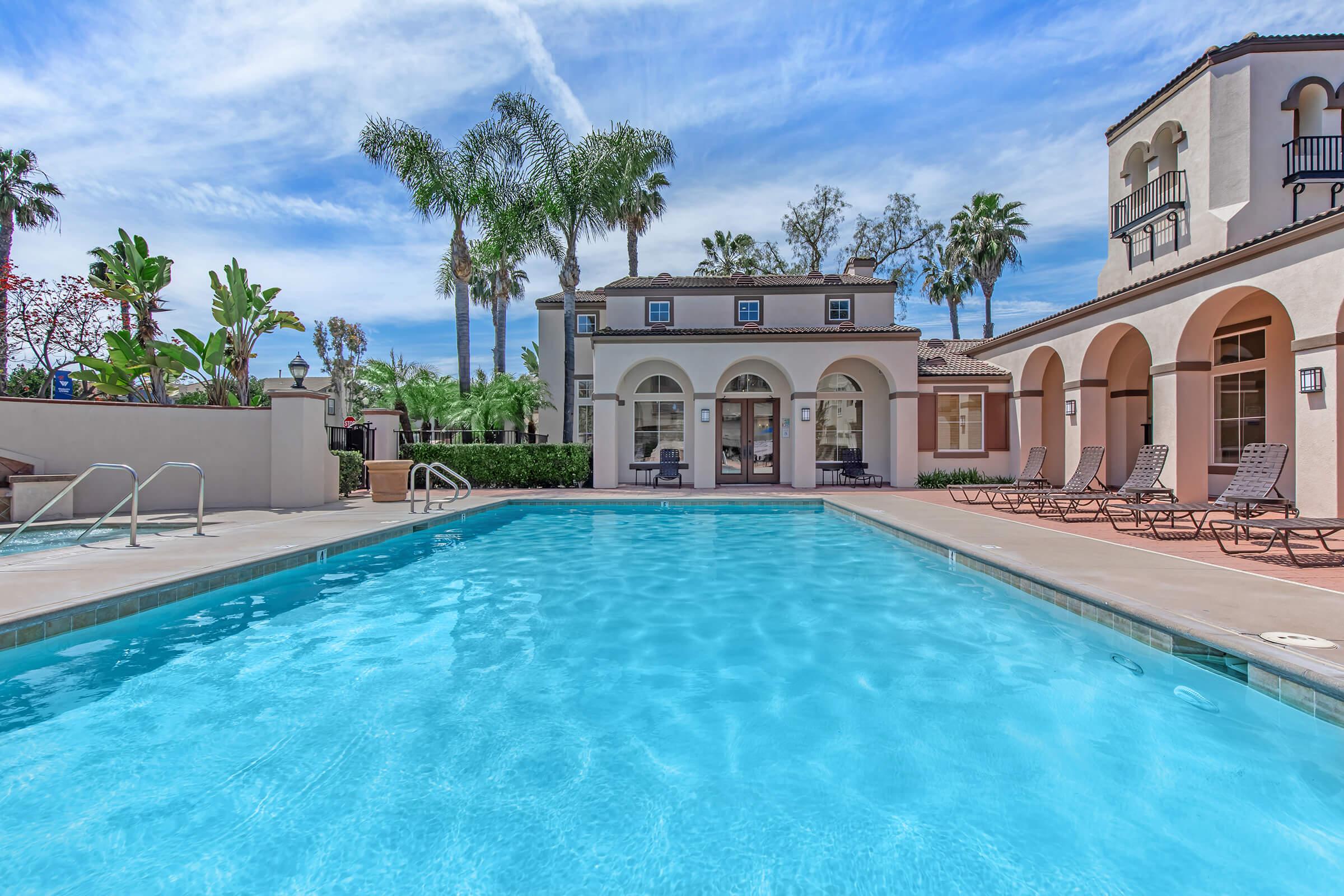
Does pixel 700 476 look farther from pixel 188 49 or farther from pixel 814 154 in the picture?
pixel 188 49

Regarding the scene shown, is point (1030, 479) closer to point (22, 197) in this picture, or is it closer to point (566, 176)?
point (566, 176)

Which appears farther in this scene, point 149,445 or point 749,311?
point 749,311

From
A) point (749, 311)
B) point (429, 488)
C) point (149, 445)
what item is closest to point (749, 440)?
point (749, 311)

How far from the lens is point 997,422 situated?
18.1 metres

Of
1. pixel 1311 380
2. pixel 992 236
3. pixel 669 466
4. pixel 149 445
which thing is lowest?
pixel 669 466

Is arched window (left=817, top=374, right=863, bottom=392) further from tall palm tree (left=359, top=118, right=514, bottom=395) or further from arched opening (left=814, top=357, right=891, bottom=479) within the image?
tall palm tree (left=359, top=118, right=514, bottom=395)

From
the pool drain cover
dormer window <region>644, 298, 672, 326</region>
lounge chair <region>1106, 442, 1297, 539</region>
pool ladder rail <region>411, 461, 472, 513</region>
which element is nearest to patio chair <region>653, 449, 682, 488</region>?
dormer window <region>644, 298, 672, 326</region>

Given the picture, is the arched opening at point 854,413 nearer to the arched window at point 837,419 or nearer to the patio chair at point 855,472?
the arched window at point 837,419

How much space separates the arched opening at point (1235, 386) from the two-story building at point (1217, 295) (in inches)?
1.2

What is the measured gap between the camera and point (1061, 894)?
2486 mm

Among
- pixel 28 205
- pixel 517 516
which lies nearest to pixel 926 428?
pixel 517 516

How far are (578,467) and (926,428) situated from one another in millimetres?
10158

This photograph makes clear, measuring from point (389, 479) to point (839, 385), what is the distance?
12.8 metres

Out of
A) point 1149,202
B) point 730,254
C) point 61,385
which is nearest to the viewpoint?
point 1149,202
